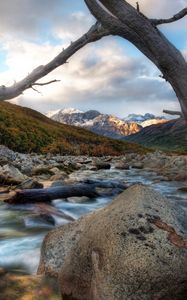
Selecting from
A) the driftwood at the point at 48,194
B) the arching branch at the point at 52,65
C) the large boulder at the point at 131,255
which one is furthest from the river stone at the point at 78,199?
the large boulder at the point at 131,255

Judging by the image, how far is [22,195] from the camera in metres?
13.2

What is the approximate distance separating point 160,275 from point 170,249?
1.26 feet

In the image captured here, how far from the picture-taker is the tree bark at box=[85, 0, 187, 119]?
5000mm

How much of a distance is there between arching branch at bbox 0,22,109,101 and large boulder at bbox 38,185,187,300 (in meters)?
2.56

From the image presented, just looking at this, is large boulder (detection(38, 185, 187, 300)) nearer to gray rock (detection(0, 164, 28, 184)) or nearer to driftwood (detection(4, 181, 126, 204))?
driftwood (detection(4, 181, 126, 204))

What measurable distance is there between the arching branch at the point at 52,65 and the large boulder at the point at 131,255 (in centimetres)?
256

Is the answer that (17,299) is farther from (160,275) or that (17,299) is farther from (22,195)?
(22,195)

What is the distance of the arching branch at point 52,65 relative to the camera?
695 centimetres

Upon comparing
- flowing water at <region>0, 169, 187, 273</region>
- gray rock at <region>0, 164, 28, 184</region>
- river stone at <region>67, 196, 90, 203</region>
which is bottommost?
flowing water at <region>0, 169, 187, 273</region>

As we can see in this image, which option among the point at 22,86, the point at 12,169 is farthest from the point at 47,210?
the point at 12,169

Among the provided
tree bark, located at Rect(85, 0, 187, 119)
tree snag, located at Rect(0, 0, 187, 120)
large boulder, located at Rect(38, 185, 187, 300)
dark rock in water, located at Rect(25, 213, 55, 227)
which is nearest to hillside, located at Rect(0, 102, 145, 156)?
dark rock in water, located at Rect(25, 213, 55, 227)

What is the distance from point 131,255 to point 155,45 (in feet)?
8.17

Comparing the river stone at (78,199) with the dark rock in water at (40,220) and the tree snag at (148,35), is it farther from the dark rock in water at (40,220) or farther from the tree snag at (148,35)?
the tree snag at (148,35)

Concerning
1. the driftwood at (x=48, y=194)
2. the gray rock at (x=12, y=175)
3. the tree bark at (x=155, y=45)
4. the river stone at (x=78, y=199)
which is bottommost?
the river stone at (x=78, y=199)
